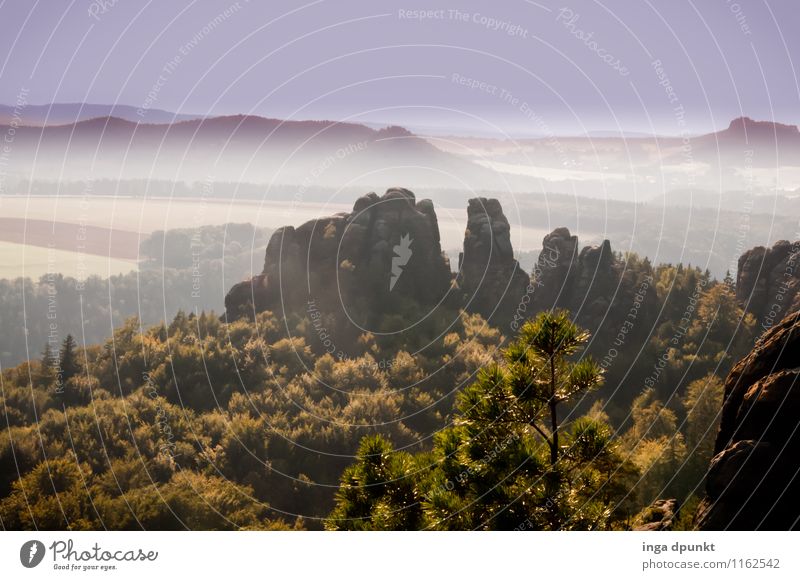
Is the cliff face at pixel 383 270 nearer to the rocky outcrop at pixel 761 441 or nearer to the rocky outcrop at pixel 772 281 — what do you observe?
the rocky outcrop at pixel 772 281

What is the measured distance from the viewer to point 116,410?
23031 mm

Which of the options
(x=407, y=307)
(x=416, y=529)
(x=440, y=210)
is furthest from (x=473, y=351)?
Answer: (x=416, y=529)

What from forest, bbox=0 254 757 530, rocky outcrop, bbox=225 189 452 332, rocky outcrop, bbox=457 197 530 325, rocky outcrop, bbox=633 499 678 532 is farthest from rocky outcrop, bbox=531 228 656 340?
rocky outcrop, bbox=633 499 678 532

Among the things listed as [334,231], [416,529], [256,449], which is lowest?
[256,449]

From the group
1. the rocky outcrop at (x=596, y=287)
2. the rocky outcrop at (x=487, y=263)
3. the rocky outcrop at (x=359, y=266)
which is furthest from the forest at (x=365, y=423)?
the rocky outcrop at (x=487, y=263)

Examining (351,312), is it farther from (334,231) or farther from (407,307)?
(334,231)

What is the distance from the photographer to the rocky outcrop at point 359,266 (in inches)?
1291

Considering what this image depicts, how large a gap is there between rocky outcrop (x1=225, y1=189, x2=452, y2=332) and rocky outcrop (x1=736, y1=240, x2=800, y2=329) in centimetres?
1424

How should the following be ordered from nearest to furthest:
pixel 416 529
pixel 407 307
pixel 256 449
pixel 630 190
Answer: pixel 416 529 → pixel 630 190 → pixel 256 449 → pixel 407 307

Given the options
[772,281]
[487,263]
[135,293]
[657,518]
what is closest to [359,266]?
[487,263]

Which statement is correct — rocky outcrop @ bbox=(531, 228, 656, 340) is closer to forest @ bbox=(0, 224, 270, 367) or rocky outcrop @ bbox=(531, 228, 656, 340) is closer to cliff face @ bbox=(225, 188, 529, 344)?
cliff face @ bbox=(225, 188, 529, 344)

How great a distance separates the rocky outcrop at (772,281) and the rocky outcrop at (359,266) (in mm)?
14237

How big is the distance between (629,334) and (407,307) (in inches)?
480

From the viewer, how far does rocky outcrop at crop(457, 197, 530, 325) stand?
126 ft
